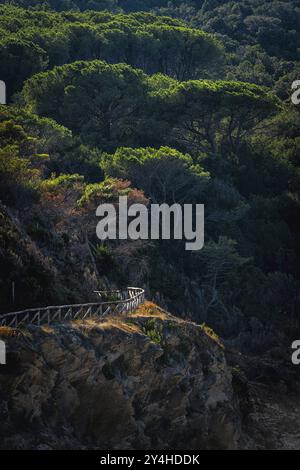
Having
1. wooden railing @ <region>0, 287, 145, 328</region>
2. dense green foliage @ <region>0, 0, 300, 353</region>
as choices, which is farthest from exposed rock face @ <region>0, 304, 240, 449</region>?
dense green foliage @ <region>0, 0, 300, 353</region>

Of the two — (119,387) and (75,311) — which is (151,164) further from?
(119,387)

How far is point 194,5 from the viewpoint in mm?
132500

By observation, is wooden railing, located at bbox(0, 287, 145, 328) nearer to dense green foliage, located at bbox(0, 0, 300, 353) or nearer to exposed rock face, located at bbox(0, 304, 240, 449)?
exposed rock face, located at bbox(0, 304, 240, 449)

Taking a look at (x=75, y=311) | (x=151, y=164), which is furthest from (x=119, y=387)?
(x=151, y=164)

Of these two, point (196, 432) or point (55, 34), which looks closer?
point (196, 432)

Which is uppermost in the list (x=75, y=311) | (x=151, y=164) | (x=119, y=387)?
(x=151, y=164)

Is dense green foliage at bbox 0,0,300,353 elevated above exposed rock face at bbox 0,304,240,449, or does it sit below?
above

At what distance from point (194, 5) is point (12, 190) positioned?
90.4 metres

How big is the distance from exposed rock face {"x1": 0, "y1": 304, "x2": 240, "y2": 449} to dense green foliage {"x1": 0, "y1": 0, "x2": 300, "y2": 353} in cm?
379

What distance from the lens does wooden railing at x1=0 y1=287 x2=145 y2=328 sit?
33.6m

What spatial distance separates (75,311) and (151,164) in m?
26.0

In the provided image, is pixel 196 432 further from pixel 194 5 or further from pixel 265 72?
pixel 194 5

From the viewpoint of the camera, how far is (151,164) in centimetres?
6325
